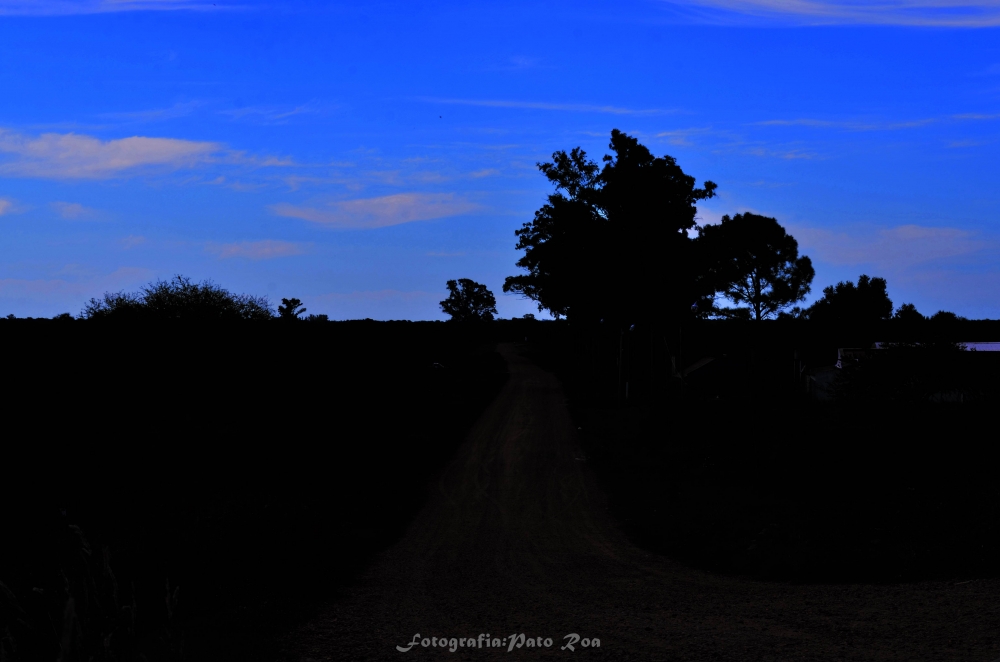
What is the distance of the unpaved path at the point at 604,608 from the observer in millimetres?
7230

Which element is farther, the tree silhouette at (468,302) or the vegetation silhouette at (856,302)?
the tree silhouette at (468,302)

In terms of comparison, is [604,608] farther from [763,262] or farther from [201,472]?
[763,262]

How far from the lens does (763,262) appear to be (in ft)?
247

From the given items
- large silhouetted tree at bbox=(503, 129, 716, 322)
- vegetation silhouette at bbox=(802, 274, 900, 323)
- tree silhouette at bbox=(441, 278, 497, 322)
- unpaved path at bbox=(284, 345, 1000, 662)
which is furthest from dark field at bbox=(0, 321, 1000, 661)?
tree silhouette at bbox=(441, 278, 497, 322)

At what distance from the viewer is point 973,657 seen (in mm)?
6426

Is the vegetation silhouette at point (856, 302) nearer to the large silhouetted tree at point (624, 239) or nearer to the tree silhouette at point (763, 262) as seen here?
the tree silhouette at point (763, 262)

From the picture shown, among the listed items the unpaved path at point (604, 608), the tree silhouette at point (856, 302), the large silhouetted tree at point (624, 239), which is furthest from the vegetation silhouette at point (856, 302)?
the unpaved path at point (604, 608)

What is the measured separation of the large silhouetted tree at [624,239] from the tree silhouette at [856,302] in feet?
96.5

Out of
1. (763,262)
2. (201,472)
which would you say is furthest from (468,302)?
(201,472)

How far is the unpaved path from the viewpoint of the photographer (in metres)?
7.23

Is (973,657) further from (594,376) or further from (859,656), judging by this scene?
(594,376)

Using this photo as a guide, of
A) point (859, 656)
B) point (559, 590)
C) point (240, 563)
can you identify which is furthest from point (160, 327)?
point (859, 656)

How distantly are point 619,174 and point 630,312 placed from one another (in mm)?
8917

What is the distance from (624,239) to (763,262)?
34.5m
